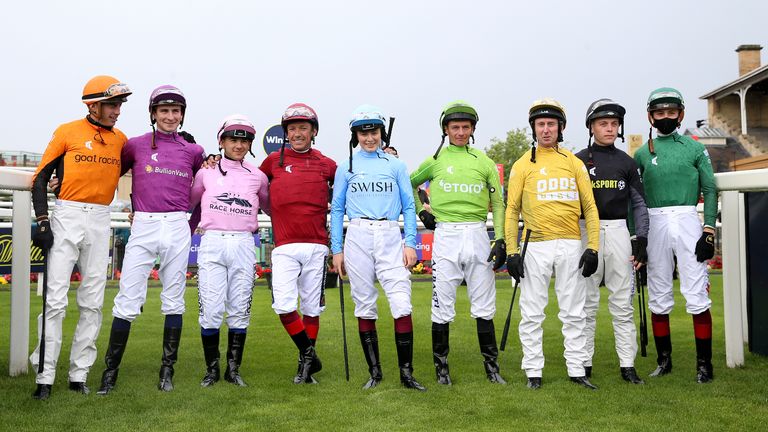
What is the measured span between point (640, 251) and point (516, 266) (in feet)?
3.16

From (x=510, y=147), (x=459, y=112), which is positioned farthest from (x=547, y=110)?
(x=510, y=147)

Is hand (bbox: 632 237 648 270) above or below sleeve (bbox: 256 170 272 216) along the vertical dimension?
below

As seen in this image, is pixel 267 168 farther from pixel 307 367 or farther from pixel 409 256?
pixel 307 367

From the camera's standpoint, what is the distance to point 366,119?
527 centimetres

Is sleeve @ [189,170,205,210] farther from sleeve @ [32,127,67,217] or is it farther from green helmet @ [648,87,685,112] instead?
green helmet @ [648,87,685,112]

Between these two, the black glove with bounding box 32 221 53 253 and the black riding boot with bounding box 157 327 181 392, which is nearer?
the black glove with bounding box 32 221 53 253

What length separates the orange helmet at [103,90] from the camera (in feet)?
16.6

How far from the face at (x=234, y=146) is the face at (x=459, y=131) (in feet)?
5.22

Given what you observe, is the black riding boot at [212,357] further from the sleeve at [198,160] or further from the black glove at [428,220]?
the black glove at [428,220]

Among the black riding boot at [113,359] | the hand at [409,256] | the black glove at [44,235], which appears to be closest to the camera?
the black glove at [44,235]

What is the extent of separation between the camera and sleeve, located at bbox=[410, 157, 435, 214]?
213 inches

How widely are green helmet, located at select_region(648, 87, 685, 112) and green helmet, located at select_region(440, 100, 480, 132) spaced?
1376mm

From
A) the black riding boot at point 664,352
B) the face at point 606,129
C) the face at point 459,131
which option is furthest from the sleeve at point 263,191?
the black riding boot at point 664,352

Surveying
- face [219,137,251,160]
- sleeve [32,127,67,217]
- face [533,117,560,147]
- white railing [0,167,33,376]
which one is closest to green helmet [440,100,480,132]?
face [533,117,560,147]
